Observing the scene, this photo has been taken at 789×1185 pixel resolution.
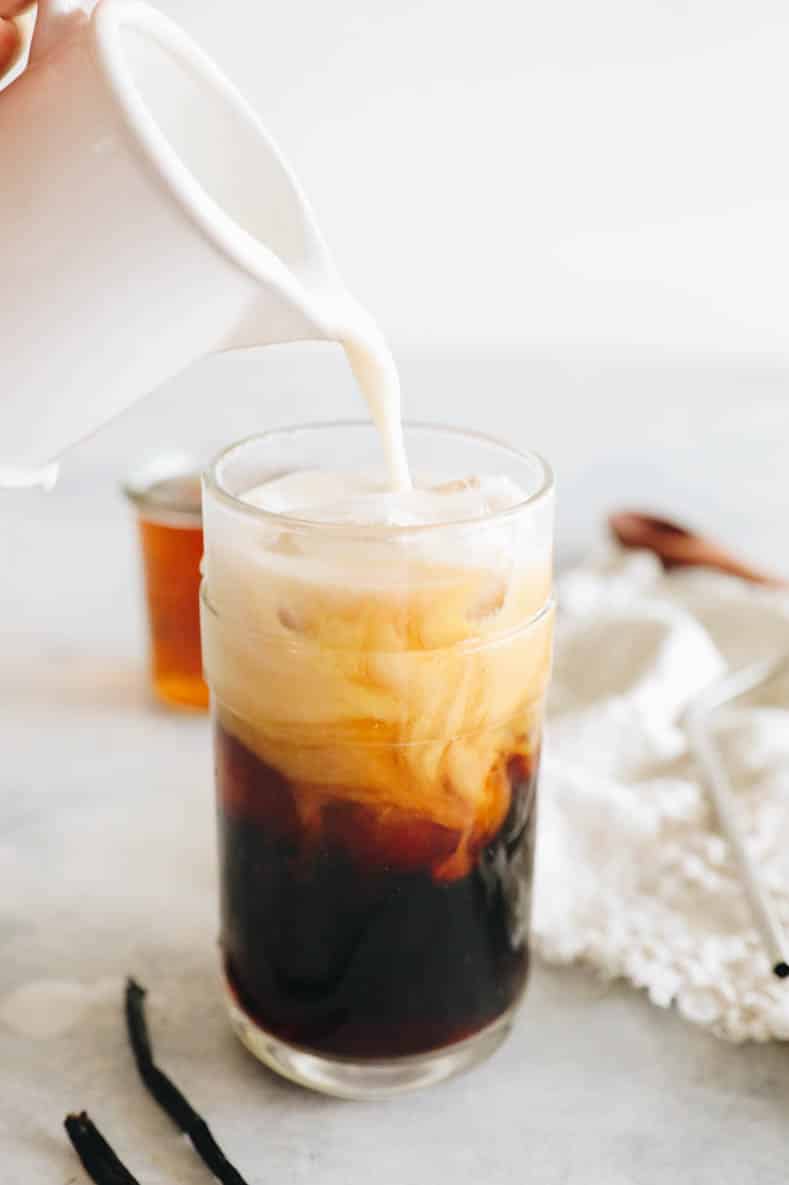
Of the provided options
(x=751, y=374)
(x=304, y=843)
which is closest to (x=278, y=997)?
(x=304, y=843)

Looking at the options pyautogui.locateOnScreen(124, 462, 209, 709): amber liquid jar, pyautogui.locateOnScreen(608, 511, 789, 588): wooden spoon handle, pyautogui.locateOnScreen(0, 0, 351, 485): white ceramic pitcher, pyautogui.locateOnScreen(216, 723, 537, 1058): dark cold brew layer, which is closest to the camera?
pyautogui.locateOnScreen(0, 0, 351, 485): white ceramic pitcher

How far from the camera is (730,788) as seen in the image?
0.84 metres

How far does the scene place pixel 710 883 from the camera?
0.74 metres

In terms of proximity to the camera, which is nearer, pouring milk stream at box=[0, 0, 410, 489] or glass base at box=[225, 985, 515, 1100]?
pouring milk stream at box=[0, 0, 410, 489]

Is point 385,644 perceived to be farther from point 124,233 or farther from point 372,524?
point 124,233

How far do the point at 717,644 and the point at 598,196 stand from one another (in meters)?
0.49

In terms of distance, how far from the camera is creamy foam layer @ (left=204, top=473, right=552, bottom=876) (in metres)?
0.55

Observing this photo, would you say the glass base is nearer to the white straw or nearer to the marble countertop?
the marble countertop

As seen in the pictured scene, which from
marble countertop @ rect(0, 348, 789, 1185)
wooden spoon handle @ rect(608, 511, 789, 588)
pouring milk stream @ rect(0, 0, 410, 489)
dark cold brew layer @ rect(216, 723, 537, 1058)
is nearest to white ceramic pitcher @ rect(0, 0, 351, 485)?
pouring milk stream @ rect(0, 0, 410, 489)

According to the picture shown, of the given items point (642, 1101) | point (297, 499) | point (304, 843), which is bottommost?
point (642, 1101)

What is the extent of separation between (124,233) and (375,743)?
0.23 m

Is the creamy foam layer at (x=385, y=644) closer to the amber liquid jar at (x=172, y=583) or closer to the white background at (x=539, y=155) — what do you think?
the amber liquid jar at (x=172, y=583)

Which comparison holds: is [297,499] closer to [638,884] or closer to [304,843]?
[304,843]

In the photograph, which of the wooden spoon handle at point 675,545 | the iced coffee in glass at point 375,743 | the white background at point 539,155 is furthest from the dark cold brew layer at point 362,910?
the white background at point 539,155
